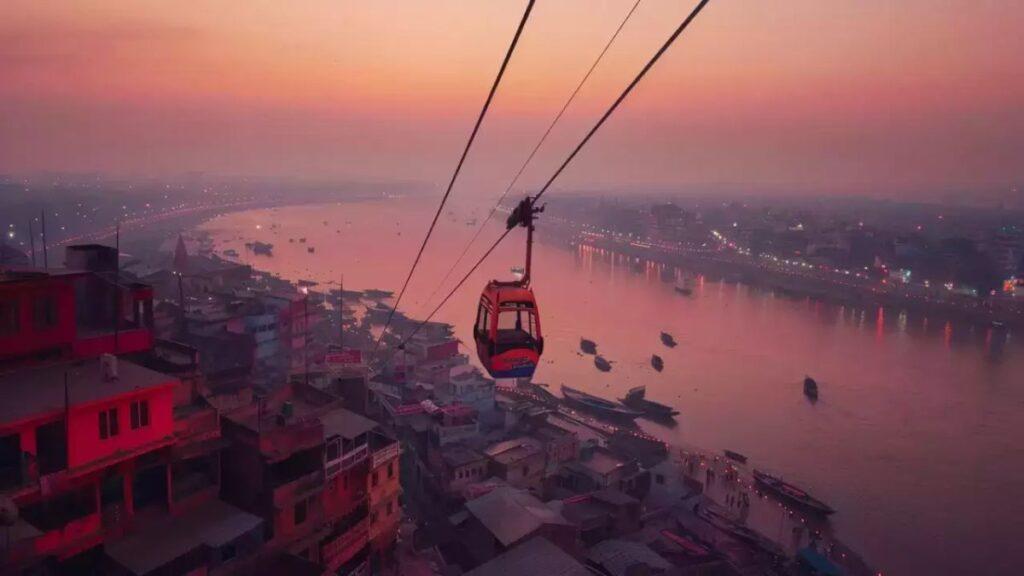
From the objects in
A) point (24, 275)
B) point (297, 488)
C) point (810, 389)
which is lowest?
point (810, 389)

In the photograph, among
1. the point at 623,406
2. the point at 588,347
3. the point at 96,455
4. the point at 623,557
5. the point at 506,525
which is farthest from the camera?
the point at 588,347

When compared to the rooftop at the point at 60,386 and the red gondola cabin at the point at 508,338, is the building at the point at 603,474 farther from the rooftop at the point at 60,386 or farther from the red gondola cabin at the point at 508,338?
the rooftop at the point at 60,386

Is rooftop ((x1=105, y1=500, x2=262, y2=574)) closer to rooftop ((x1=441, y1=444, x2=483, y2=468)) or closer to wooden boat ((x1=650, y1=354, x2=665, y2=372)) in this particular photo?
rooftop ((x1=441, y1=444, x2=483, y2=468))

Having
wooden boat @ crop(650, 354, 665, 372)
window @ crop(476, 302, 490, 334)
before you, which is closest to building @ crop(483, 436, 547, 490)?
window @ crop(476, 302, 490, 334)

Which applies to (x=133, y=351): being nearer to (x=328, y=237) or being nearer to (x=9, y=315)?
(x=9, y=315)

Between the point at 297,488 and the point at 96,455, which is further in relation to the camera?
the point at 297,488

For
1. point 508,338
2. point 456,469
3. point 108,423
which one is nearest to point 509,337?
point 508,338

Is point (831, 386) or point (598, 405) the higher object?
point (598, 405)

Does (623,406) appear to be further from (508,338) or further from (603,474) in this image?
(508,338)

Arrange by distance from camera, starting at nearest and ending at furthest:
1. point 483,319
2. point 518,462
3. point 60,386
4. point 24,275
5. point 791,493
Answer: point 60,386, point 24,275, point 483,319, point 518,462, point 791,493
